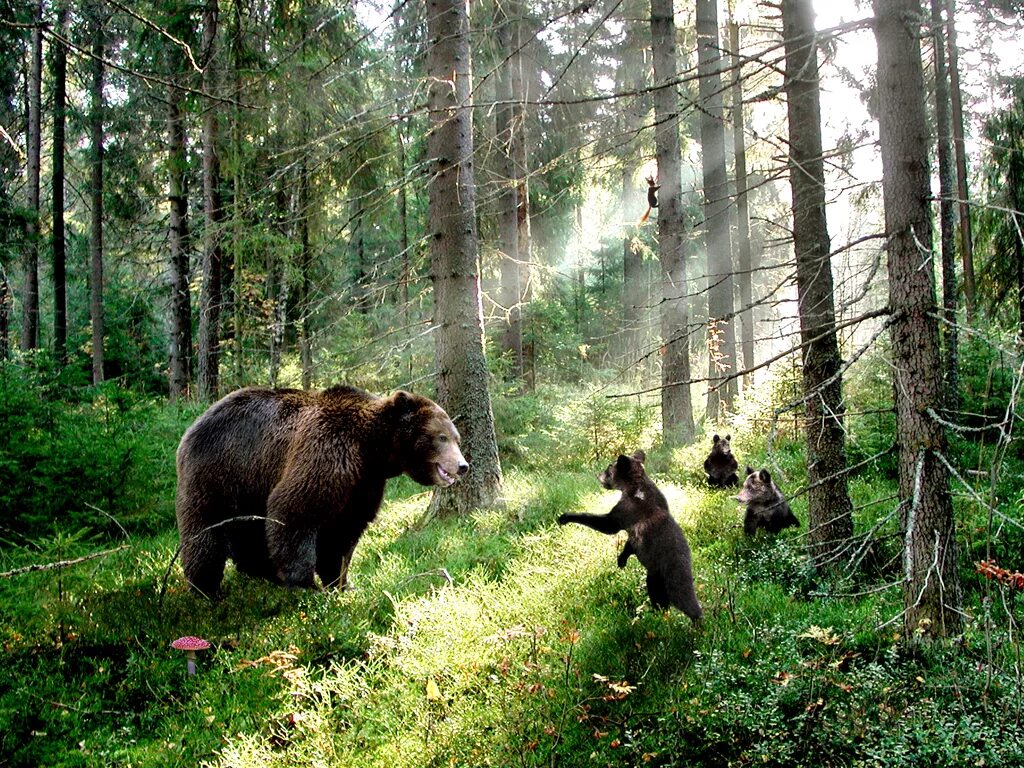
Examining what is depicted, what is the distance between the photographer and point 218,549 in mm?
6000

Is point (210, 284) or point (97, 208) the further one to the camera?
point (97, 208)

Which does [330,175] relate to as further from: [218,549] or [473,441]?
[218,549]

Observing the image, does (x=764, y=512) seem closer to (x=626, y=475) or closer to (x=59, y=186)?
(x=626, y=475)

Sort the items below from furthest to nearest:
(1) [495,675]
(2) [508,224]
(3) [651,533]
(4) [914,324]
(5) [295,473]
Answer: (2) [508,224] < (5) [295,473] < (3) [651,533] < (1) [495,675] < (4) [914,324]

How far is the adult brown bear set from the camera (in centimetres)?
582

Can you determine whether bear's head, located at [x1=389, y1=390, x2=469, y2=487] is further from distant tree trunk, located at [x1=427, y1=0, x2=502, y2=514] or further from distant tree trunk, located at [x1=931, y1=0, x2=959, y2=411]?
distant tree trunk, located at [x1=931, y1=0, x2=959, y2=411]

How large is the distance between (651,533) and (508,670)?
173cm

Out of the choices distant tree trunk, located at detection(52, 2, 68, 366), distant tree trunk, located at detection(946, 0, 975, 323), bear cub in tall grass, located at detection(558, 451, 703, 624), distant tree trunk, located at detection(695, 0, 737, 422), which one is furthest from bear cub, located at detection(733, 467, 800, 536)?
distant tree trunk, located at detection(52, 2, 68, 366)

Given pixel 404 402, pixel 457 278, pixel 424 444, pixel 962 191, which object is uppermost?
pixel 962 191

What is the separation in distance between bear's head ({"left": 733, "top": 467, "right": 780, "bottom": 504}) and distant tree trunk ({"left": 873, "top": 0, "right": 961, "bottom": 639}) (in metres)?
3.06

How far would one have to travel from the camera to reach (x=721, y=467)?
964 centimetres

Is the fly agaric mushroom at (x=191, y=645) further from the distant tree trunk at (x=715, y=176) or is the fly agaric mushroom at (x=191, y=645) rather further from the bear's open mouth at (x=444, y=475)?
the distant tree trunk at (x=715, y=176)

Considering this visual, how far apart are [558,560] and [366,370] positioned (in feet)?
28.7

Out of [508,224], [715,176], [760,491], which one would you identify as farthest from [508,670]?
[508,224]
